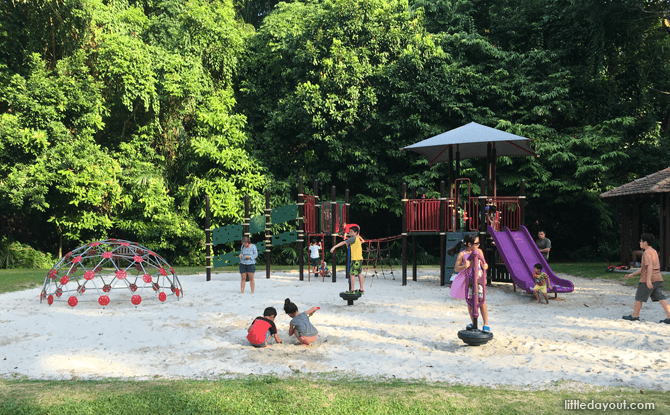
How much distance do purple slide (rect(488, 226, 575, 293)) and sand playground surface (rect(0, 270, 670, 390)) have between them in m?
0.41

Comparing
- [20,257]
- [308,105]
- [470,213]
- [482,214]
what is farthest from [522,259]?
[20,257]

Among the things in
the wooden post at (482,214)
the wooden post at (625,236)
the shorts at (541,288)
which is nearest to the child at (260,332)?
the shorts at (541,288)

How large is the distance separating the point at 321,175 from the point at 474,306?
646 inches

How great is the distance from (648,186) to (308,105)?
41.7ft

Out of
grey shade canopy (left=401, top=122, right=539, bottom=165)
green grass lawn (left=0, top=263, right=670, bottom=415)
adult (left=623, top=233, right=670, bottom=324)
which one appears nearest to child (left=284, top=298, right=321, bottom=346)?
green grass lawn (left=0, top=263, right=670, bottom=415)

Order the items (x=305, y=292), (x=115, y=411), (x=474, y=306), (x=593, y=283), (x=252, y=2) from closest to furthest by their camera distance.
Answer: (x=115, y=411)
(x=474, y=306)
(x=305, y=292)
(x=593, y=283)
(x=252, y=2)

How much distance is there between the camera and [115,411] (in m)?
4.46

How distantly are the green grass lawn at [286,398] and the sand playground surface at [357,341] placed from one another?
18.4 inches

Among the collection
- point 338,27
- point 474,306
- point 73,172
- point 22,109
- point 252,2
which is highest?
point 252,2

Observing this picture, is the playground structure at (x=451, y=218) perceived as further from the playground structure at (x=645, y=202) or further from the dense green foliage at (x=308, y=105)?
the dense green foliage at (x=308, y=105)

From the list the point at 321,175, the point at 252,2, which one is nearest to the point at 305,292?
the point at 321,175

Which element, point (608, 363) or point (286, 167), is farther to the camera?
point (286, 167)

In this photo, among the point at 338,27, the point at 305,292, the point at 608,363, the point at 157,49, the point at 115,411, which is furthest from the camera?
the point at 338,27

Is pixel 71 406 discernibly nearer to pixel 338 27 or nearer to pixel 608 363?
pixel 608 363
